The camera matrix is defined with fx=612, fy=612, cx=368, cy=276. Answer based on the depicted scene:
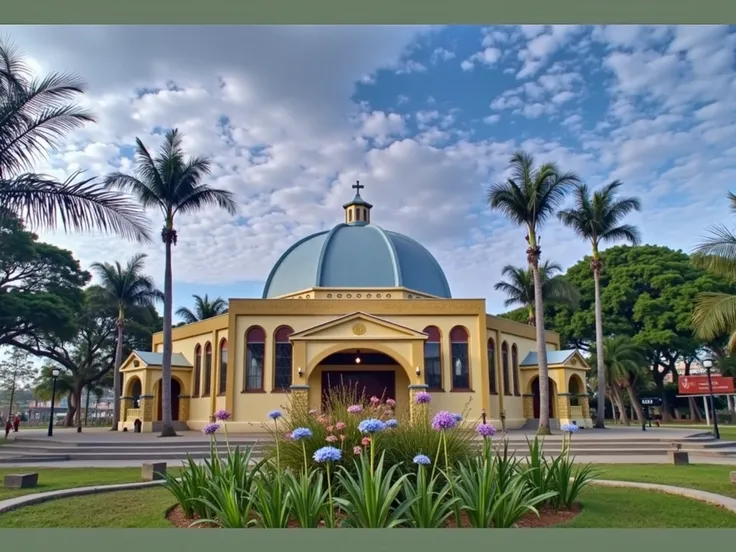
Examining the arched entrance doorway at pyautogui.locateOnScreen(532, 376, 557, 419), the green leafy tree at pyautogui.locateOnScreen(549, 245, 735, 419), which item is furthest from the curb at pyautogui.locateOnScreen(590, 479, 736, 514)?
the green leafy tree at pyautogui.locateOnScreen(549, 245, 735, 419)

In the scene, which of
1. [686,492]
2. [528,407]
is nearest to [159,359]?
[528,407]

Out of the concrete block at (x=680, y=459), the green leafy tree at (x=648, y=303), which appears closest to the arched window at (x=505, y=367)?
the concrete block at (x=680, y=459)

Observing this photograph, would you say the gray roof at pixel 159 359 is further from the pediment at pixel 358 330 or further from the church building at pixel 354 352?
the pediment at pixel 358 330

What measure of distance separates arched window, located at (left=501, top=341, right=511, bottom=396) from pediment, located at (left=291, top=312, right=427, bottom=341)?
5.53 m

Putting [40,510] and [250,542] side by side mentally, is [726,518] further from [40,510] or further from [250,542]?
[40,510]

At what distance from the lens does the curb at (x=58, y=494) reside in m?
9.03

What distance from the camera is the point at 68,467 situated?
1631 cm

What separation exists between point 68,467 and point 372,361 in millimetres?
13359

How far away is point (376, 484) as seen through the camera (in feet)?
22.2

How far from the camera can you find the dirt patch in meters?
7.51

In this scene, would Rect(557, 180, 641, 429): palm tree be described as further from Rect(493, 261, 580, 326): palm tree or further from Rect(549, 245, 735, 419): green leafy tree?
Rect(549, 245, 735, 419): green leafy tree

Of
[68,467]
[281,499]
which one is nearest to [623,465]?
[281,499]

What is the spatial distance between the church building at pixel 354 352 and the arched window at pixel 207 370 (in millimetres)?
47

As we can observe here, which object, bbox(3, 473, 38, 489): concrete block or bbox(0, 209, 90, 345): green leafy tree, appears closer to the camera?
bbox(3, 473, 38, 489): concrete block
